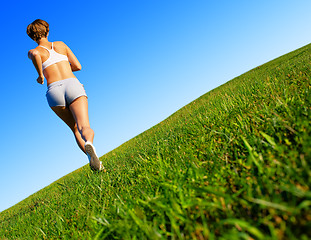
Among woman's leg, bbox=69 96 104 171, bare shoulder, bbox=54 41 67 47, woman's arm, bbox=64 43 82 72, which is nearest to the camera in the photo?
woman's leg, bbox=69 96 104 171

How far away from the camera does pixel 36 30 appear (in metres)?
5.30

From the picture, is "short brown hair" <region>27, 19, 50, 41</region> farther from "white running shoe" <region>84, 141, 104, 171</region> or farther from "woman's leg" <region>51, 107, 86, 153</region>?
"white running shoe" <region>84, 141, 104, 171</region>

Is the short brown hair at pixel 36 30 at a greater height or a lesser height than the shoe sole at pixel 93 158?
greater

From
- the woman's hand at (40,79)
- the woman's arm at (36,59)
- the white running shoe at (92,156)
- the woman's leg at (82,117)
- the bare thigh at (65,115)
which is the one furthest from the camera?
the bare thigh at (65,115)

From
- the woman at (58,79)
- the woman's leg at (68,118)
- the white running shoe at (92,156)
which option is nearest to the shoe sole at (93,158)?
the white running shoe at (92,156)

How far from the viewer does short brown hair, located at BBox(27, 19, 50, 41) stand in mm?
5312

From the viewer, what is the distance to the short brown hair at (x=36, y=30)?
5312 mm

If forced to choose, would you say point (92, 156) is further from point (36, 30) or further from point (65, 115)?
point (36, 30)

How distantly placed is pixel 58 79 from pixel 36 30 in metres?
1.36

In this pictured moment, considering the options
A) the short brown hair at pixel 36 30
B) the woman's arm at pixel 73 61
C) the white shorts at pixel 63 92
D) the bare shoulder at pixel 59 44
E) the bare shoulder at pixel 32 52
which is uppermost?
the short brown hair at pixel 36 30

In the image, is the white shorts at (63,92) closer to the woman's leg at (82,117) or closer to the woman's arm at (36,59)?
the woman's leg at (82,117)

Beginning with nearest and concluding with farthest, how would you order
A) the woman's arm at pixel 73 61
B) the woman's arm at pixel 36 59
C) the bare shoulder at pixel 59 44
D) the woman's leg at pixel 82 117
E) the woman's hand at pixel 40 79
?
the woman's leg at pixel 82 117 → the woman's arm at pixel 36 59 → the woman's hand at pixel 40 79 → the bare shoulder at pixel 59 44 → the woman's arm at pixel 73 61

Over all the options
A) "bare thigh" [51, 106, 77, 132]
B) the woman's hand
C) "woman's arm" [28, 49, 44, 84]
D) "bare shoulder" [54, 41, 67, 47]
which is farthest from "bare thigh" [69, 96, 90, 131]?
"bare shoulder" [54, 41, 67, 47]

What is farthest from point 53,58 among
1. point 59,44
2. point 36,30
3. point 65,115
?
point 65,115
